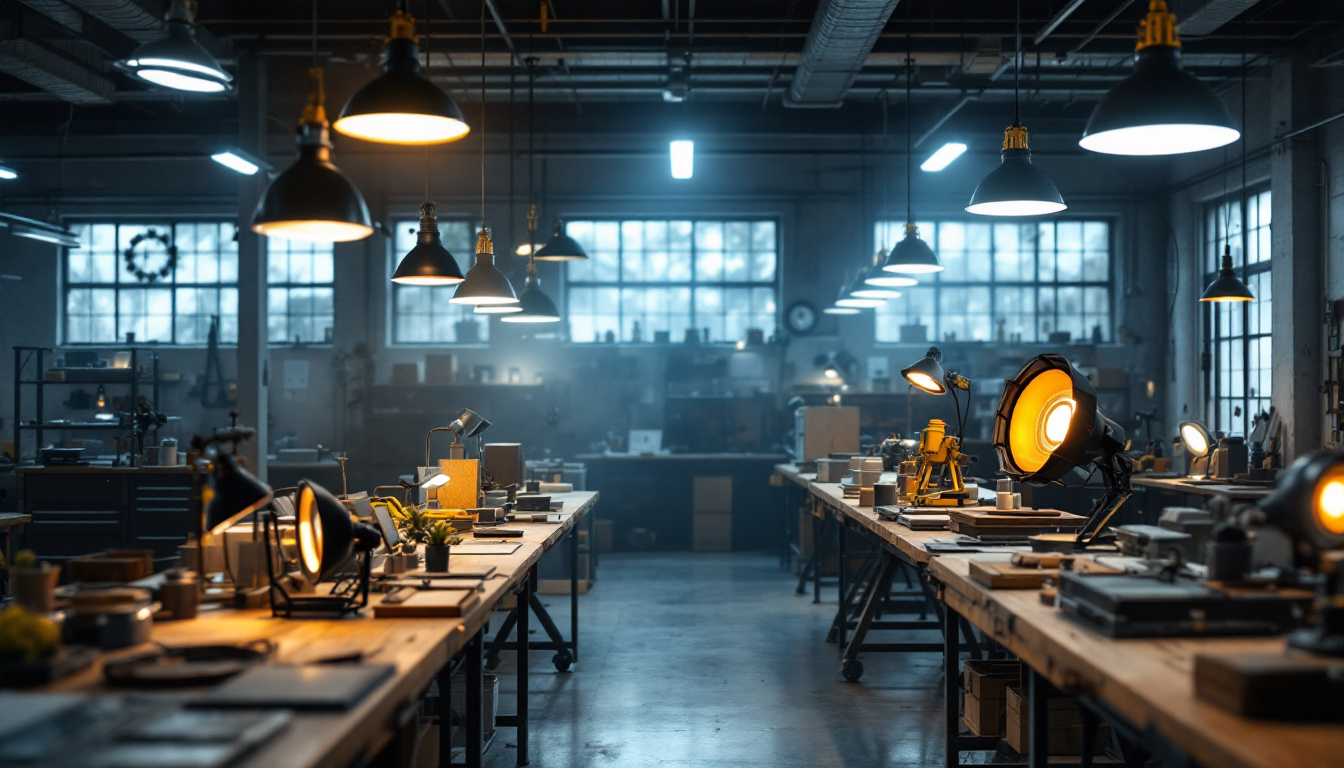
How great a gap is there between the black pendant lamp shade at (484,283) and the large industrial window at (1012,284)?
672cm

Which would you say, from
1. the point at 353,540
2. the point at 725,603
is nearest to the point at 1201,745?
the point at 353,540

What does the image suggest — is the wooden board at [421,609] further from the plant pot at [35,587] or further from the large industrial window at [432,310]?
the large industrial window at [432,310]

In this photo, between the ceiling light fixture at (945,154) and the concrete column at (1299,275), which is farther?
the concrete column at (1299,275)

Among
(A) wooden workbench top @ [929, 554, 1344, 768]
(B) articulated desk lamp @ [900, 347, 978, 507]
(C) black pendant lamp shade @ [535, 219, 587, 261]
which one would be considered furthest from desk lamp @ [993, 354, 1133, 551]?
(C) black pendant lamp shade @ [535, 219, 587, 261]

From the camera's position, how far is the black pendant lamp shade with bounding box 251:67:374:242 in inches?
106

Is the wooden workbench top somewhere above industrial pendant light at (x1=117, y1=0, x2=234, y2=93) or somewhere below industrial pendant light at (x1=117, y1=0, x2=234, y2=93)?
below

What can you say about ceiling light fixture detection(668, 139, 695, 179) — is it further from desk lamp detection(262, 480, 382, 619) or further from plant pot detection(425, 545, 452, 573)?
desk lamp detection(262, 480, 382, 619)

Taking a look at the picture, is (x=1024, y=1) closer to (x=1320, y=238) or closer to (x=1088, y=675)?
(x=1320, y=238)

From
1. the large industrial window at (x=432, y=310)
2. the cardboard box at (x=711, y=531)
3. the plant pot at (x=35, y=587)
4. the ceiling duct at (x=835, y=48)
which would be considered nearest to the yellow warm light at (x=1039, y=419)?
the plant pot at (x=35, y=587)

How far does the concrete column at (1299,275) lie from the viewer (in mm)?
8250

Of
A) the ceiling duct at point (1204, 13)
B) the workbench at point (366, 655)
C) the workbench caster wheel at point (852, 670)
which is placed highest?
the ceiling duct at point (1204, 13)

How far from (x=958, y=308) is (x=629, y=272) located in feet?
12.2

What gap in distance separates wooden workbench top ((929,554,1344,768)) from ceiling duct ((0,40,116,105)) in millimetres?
7708

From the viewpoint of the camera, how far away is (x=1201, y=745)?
1564mm
